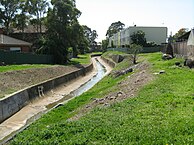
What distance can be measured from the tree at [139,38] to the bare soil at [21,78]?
122 feet

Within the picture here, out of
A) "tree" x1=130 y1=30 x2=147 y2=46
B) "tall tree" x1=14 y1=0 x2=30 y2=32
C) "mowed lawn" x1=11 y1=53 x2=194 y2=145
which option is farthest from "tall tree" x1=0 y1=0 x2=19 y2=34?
"mowed lawn" x1=11 y1=53 x2=194 y2=145

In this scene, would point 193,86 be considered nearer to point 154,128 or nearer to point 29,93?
point 154,128

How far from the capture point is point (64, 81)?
1363 inches

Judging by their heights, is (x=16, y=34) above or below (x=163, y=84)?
above

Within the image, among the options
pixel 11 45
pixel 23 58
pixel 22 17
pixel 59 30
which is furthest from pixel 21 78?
pixel 22 17

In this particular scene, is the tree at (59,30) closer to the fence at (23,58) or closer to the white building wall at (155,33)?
the fence at (23,58)

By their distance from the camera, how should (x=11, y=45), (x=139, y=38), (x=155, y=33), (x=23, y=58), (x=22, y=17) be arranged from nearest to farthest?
(x=23, y=58) < (x=11, y=45) < (x=22, y=17) < (x=139, y=38) < (x=155, y=33)

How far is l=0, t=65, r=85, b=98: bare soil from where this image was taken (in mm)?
22203

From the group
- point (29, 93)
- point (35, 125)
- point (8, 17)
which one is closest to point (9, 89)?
point (29, 93)

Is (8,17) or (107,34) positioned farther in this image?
(107,34)

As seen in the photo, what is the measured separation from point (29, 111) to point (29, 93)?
11.1ft

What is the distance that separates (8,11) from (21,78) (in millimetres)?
41559

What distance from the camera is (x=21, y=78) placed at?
27.4 meters

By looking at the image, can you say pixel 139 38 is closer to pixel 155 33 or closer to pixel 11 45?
pixel 155 33
